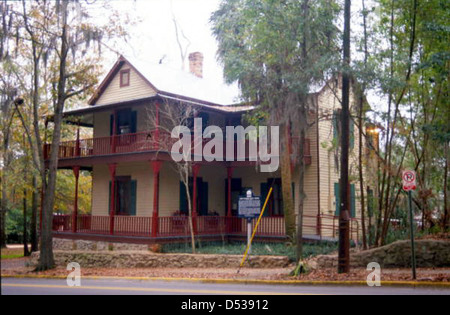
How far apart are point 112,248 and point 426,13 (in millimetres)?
15541

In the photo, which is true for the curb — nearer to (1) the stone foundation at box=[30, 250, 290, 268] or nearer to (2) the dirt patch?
(2) the dirt patch

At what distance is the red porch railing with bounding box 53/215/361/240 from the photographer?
2108cm

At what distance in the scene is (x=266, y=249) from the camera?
1881 centimetres

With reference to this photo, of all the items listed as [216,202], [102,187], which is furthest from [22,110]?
[216,202]

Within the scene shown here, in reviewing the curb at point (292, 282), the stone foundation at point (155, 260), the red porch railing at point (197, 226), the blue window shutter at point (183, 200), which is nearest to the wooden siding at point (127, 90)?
the blue window shutter at point (183, 200)

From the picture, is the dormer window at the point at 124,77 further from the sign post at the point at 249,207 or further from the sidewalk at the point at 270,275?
the sign post at the point at 249,207

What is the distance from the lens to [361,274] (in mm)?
13461

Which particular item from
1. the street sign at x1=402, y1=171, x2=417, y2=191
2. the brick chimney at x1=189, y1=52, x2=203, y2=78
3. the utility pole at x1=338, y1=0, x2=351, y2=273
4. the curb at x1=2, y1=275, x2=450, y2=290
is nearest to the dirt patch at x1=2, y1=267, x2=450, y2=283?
the curb at x1=2, y1=275, x2=450, y2=290

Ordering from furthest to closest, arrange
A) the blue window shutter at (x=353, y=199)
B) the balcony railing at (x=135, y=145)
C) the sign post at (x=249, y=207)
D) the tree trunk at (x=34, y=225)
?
1. the blue window shutter at (x=353, y=199)
2. the tree trunk at (x=34, y=225)
3. the balcony railing at (x=135, y=145)
4. the sign post at (x=249, y=207)

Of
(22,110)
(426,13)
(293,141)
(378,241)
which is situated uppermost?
(426,13)

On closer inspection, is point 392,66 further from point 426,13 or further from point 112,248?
point 112,248

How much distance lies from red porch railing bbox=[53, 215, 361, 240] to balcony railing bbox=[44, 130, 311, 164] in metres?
2.92

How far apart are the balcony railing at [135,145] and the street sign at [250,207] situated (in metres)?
3.71

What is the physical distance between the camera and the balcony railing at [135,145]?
20.7 meters
